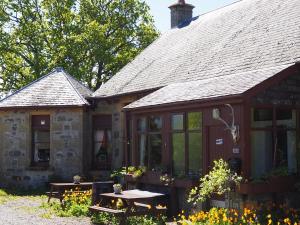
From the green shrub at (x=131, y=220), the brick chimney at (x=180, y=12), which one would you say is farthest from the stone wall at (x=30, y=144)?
the green shrub at (x=131, y=220)

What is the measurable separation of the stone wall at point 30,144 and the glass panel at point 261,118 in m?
8.70

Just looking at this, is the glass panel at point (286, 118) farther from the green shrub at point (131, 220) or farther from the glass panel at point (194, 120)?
the green shrub at point (131, 220)

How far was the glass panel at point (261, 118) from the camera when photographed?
10.9m

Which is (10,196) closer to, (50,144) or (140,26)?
(50,144)

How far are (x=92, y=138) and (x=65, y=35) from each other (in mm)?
13170

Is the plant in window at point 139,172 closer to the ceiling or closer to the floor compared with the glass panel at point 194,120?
closer to the floor

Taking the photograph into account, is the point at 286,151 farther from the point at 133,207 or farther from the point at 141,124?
the point at 141,124

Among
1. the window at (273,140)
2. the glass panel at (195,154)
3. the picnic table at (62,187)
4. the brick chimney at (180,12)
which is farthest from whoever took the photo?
the brick chimney at (180,12)

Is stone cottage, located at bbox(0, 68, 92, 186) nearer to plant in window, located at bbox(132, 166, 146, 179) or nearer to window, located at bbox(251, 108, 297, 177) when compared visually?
plant in window, located at bbox(132, 166, 146, 179)

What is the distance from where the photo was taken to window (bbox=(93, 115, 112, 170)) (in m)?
18.7

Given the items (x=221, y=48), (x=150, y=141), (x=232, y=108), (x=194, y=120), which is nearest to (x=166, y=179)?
(x=194, y=120)

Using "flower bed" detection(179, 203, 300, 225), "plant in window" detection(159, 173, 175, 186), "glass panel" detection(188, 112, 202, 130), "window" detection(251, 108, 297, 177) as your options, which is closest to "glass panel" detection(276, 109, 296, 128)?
"window" detection(251, 108, 297, 177)

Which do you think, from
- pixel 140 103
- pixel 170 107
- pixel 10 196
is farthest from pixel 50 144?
pixel 170 107

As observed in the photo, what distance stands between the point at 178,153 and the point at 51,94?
26.7 ft
